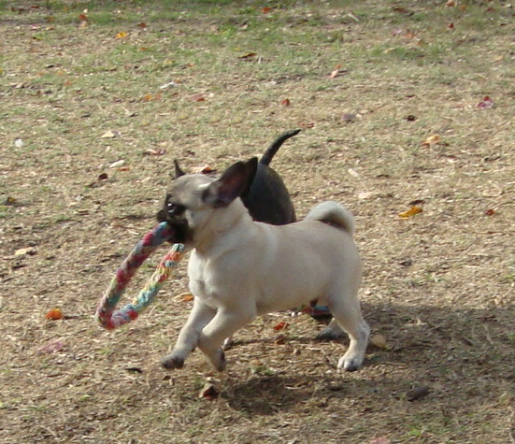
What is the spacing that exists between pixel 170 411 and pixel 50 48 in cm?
699

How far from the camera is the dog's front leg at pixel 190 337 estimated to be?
13.5 feet

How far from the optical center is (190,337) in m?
4.16


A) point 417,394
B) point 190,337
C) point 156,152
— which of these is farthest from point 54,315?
point 156,152

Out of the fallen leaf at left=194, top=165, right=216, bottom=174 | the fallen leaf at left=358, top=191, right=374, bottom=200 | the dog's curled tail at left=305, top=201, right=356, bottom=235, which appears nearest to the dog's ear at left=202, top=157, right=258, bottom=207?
the dog's curled tail at left=305, top=201, right=356, bottom=235

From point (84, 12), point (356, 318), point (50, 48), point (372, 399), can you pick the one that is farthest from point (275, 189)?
point (84, 12)

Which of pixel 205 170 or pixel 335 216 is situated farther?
pixel 205 170

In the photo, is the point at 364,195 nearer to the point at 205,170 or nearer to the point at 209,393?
the point at 205,170

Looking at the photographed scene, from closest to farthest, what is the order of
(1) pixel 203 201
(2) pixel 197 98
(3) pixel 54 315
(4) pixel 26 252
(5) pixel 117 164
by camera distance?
(1) pixel 203 201, (3) pixel 54 315, (4) pixel 26 252, (5) pixel 117 164, (2) pixel 197 98

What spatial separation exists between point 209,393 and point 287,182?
8.84 ft

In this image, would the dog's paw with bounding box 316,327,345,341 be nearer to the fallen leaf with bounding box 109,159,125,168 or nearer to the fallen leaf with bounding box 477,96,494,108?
the fallen leaf with bounding box 109,159,125,168

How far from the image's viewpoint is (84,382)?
432cm

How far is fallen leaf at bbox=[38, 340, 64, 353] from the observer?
461cm

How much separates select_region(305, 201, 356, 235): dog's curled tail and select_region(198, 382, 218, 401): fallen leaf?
94 cm

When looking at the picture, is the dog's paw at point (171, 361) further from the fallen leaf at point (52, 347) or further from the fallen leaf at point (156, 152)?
the fallen leaf at point (156, 152)
